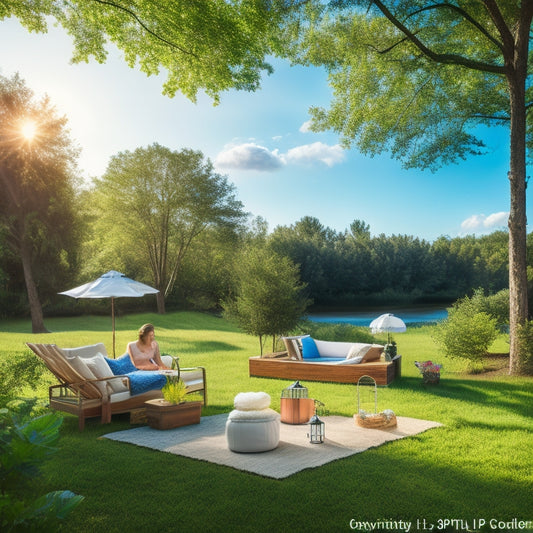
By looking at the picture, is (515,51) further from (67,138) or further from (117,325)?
(117,325)

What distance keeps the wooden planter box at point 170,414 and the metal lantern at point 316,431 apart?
5.81 ft

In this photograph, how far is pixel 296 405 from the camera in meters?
6.78

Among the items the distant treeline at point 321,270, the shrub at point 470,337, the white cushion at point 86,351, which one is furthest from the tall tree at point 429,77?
the distant treeline at point 321,270

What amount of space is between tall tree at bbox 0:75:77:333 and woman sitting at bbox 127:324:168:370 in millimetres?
13769

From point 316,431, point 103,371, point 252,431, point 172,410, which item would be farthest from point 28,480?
point 103,371

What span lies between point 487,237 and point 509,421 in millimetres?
47191

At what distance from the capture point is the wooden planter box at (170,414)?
657cm

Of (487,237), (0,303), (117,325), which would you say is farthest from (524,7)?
(487,237)

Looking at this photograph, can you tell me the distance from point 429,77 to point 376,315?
2560 centimetres

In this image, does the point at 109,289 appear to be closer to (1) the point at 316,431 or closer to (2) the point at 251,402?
(2) the point at 251,402

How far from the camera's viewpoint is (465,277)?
44.2 m

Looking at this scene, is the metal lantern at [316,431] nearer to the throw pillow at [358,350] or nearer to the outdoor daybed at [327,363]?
the outdoor daybed at [327,363]

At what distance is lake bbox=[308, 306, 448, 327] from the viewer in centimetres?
3259

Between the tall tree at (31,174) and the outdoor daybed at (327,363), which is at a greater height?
the tall tree at (31,174)
